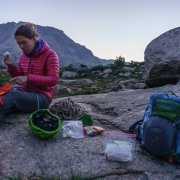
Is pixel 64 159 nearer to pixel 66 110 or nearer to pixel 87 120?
pixel 87 120

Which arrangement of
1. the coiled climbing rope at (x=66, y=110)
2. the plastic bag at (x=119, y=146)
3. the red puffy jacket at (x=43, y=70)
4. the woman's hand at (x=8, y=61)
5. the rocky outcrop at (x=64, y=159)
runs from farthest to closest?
the coiled climbing rope at (x=66, y=110) < the woman's hand at (x=8, y=61) < the red puffy jacket at (x=43, y=70) < the plastic bag at (x=119, y=146) < the rocky outcrop at (x=64, y=159)

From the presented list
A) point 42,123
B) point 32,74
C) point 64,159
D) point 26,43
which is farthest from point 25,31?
point 64,159

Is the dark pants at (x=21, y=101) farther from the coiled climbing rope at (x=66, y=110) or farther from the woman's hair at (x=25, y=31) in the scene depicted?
the woman's hair at (x=25, y=31)

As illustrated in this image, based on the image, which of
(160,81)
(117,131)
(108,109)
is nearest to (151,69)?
(160,81)

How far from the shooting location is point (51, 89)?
6.07m

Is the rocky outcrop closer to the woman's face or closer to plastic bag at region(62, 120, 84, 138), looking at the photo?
plastic bag at region(62, 120, 84, 138)

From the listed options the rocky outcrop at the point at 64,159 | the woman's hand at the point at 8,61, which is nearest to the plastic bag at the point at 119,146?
the rocky outcrop at the point at 64,159

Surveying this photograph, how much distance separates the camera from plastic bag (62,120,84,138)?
498 cm

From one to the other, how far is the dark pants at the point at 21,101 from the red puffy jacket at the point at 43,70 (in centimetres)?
18

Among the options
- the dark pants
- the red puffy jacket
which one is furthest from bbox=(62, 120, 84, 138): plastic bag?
the red puffy jacket

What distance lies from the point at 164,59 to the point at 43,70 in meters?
5.38

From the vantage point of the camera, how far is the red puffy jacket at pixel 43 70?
5486mm

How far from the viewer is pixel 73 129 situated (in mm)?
5203

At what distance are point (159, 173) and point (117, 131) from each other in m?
1.62
